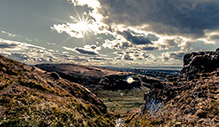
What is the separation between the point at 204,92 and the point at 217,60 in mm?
13723

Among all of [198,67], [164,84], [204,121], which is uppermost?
[198,67]

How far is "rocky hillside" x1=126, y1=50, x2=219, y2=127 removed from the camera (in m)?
19.2

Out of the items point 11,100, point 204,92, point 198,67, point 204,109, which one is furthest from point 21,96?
point 198,67

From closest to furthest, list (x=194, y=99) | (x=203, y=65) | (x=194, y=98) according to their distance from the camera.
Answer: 1. (x=194, y=99)
2. (x=194, y=98)
3. (x=203, y=65)

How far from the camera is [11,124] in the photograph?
14453 mm

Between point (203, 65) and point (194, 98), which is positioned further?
point (203, 65)

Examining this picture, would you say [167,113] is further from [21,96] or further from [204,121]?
[21,96]

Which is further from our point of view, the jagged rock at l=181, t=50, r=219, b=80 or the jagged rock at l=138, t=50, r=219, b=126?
the jagged rock at l=181, t=50, r=219, b=80

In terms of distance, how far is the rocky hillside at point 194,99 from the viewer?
63.0ft

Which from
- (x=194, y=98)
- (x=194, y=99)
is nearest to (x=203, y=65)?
(x=194, y=98)

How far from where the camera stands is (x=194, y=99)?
23922 millimetres

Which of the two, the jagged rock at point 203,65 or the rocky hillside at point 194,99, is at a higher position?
the jagged rock at point 203,65

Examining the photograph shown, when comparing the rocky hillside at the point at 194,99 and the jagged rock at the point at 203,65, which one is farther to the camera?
the jagged rock at the point at 203,65

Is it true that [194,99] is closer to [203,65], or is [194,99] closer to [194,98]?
[194,98]
